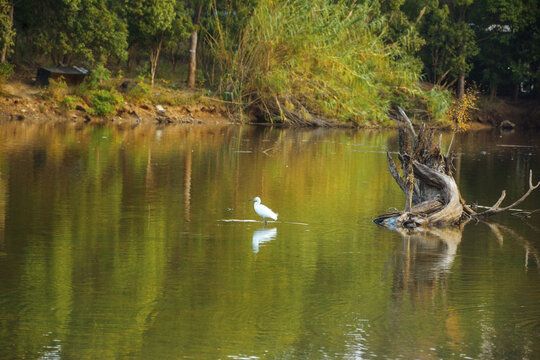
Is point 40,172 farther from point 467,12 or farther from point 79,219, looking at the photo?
point 467,12

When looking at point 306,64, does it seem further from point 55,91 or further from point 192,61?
point 55,91

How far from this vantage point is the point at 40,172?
76.3 ft

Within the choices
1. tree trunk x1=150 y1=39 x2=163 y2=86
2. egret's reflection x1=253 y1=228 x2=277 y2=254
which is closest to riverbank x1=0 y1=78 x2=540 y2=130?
tree trunk x1=150 y1=39 x2=163 y2=86

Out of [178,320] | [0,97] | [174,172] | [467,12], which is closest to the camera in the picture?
[178,320]

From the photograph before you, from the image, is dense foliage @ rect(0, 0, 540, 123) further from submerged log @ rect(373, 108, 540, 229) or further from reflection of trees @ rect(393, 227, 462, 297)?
reflection of trees @ rect(393, 227, 462, 297)

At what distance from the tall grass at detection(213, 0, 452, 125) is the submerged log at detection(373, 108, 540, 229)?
2814 cm

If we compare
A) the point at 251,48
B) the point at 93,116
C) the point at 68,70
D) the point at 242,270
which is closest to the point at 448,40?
the point at 251,48

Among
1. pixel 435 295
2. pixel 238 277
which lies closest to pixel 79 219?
pixel 238 277

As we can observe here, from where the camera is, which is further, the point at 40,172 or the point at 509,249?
the point at 40,172

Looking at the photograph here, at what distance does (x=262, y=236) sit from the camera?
52.5 feet

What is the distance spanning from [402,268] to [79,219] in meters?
6.17

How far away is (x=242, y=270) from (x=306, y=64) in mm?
35122

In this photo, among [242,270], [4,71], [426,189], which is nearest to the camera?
[242,270]

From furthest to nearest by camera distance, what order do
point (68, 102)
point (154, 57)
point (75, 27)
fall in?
point (154, 57), point (75, 27), point (68, 102)
